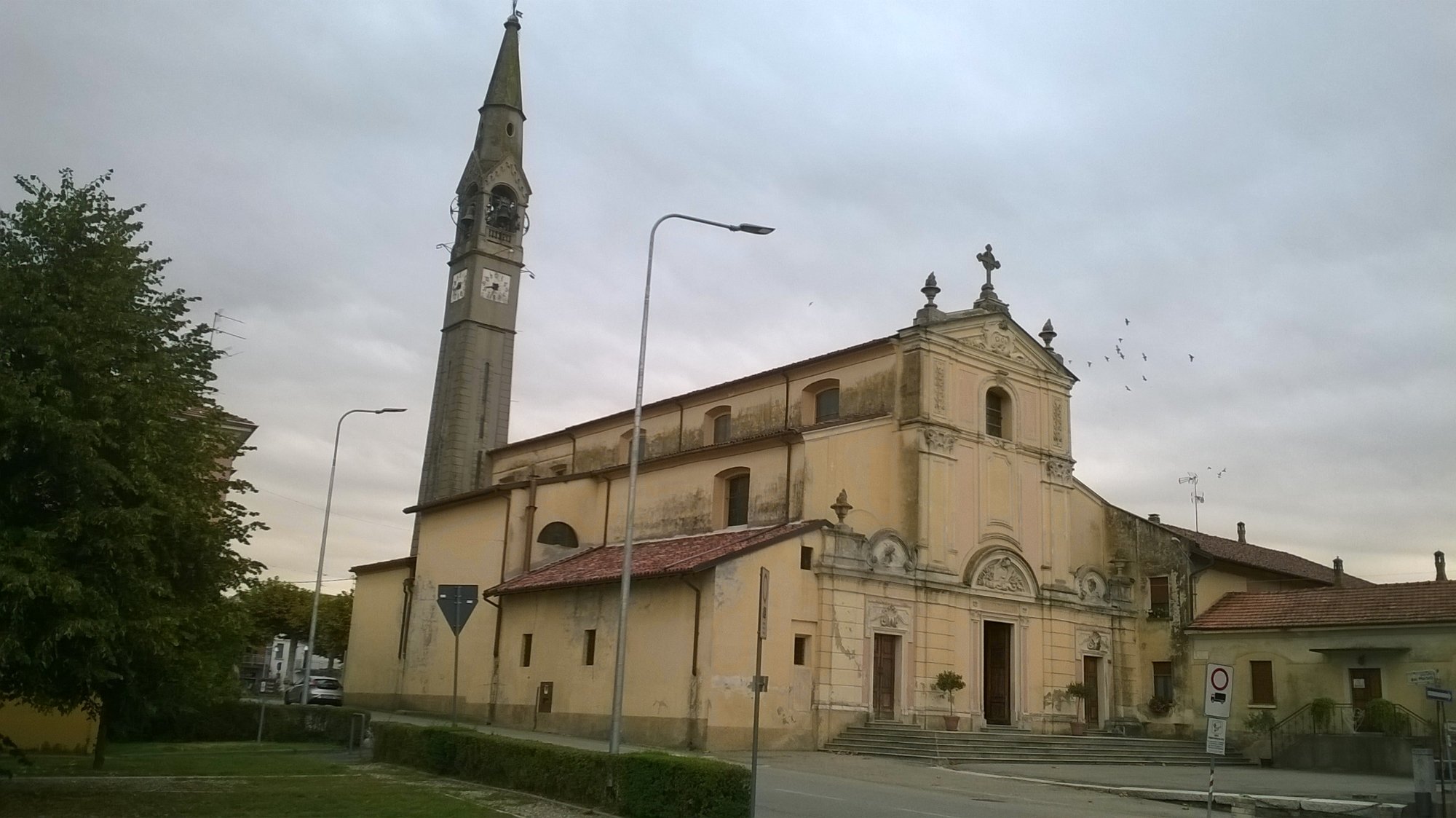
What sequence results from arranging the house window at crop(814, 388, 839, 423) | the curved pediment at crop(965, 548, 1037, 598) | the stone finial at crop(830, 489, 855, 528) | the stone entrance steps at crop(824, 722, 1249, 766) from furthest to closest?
the house window at crop(814, 388, 839, 423) < the curved pediment at crop(965, 548, 1037, 598) < the stone finial at crop(830, 489, 855, 528) < the stone entrance steps at crop(824, 722, 1249, 766)

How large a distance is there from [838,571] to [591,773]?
50.5 ft

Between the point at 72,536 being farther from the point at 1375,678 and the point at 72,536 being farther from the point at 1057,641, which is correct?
the point at 1375,678

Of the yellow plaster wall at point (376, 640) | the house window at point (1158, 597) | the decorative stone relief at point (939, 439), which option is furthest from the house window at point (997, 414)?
the yellow plaster wall at point (376, 640)

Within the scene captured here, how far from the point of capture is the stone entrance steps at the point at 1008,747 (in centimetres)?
2864

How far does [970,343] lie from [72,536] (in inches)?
1083

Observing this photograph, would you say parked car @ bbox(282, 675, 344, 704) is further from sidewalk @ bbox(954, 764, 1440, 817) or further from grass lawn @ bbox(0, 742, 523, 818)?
sidewalk @ bbox(954, 764, 1440, 817)

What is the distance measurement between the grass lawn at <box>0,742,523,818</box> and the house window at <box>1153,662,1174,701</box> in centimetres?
2585

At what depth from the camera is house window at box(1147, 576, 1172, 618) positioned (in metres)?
37.7

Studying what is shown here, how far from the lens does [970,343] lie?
36.2m

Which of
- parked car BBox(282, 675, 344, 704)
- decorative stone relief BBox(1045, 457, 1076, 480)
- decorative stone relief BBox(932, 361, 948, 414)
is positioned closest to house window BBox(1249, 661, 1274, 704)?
decorative stone relief BBox(1045, 457, 1076, 480)

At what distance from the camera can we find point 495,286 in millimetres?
57125

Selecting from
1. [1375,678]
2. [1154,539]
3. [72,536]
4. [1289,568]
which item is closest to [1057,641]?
[1154,539]

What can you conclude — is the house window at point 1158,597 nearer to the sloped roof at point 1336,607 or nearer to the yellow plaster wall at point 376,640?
the sloped roof at point 1336,607

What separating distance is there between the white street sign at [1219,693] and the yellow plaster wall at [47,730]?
A: 77.1ft
